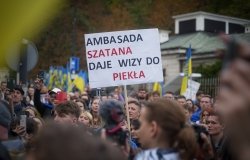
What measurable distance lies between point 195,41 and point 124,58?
104 ft

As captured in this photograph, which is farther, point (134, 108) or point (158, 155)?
point (134, 108)

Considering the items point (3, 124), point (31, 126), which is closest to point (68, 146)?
point (3, 124)

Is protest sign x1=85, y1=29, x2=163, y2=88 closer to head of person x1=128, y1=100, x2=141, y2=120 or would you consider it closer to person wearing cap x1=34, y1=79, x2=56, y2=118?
head of person x1=128, y1=100, x2=141, y2=120

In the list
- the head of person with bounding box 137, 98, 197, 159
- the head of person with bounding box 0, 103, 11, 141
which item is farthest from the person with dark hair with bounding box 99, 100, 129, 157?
the head of person with bounding box 0, 103, 11, 141

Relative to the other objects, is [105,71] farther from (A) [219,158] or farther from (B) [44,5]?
(B) [44,5]

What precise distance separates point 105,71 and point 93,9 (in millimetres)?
42021

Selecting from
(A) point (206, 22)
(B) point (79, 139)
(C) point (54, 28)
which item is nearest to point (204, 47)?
(A) point (206, 22)

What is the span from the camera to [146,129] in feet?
10.4

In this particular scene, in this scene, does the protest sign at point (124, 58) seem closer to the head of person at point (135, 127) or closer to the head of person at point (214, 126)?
the head of person at point (135, 127)

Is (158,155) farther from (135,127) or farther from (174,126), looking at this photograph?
(135,127)

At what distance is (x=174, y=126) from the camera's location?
312 centimetres

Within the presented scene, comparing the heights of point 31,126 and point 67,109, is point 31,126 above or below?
below

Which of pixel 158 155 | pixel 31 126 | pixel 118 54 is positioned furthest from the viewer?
pixel 118 54

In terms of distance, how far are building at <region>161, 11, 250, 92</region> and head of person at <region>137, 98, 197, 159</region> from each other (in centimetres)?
2809
